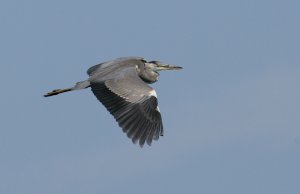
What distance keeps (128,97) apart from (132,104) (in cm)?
19

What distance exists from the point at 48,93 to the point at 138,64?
186 cm

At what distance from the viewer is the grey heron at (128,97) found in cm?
1733

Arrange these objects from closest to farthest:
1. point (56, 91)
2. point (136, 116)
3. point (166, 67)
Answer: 1. point (136, 116)
2. point (56, 91)
3. point (166, 67)

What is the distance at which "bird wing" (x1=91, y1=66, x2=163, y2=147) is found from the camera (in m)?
17.3

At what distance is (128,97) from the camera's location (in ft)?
58.8

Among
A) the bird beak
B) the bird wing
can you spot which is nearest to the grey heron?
the bird wing

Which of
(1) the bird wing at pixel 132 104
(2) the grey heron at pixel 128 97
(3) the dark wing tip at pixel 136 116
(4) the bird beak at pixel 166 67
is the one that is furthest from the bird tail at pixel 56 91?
(4) the bird beak at pixel 166 67

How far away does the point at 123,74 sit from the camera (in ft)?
61.7

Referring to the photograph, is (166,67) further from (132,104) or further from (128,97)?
(132,104)

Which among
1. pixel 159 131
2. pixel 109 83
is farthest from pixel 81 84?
pixel 159 131

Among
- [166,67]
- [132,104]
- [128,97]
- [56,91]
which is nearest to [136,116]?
[132,104]

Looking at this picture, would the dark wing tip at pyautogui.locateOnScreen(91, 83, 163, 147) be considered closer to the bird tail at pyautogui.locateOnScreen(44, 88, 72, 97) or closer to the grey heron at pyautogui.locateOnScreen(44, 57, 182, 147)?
the grey heron at pyautogui.locateOnScreen(44, 57, 182, 147)

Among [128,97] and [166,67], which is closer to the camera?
[128,97]

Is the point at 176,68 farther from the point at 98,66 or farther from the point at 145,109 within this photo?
the point at 145,109
